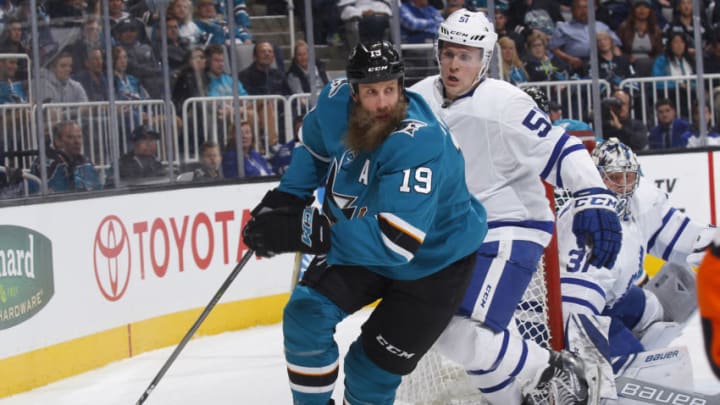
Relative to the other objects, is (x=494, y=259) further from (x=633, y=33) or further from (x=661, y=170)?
(x=633, y=33)

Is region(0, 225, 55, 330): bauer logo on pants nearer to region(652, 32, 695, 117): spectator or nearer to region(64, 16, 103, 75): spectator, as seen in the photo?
region(64, 16, 103, 75): spectator

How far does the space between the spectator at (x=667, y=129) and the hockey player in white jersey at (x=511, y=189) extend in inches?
161

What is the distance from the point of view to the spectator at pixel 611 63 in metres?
7.68

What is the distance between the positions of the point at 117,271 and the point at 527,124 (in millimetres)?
2495

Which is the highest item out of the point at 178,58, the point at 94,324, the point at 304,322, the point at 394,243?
the point at 178,58

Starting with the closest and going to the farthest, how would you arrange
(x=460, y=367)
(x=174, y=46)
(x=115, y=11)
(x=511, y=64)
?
(x=460, y=367) → (x=115, y=11) → (x=174, y=46) → (x=511, y=64)

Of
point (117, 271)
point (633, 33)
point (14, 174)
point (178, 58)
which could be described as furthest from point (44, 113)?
point (633, 33)

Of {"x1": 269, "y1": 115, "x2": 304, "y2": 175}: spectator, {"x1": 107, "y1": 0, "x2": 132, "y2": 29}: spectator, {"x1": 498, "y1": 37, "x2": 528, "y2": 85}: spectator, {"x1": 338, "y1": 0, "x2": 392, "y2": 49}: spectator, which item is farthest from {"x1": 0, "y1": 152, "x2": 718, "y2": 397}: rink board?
{"x1": 498, "y1": 37, "x2": 528, "y2": 85}: spectator

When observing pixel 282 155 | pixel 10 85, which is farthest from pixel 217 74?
pixel 10 85

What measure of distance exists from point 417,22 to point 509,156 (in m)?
3.88

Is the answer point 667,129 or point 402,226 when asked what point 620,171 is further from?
point 667,129

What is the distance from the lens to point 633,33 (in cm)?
823

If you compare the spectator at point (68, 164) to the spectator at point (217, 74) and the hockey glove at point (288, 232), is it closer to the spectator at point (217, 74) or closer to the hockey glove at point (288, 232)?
the spectator at point (217, 74)

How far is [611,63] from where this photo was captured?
7.76 metres
